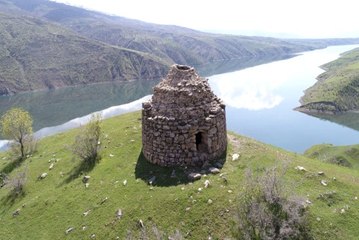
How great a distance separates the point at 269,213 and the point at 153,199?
658 centimetres

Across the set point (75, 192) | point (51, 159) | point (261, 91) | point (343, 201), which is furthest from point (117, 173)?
point (261, 91)

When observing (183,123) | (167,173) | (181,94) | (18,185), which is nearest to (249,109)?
(18,185)

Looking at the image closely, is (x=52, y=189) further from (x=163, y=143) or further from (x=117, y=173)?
(x=163, y=143)

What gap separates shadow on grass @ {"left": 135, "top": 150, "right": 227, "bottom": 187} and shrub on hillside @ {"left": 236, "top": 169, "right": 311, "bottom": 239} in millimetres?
4835

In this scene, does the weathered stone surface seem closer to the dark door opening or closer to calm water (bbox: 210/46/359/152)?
the dark door opening

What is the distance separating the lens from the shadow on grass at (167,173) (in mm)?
20188

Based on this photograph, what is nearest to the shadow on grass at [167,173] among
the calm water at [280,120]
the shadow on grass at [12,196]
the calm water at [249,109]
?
the shadow on grass at [12,196]

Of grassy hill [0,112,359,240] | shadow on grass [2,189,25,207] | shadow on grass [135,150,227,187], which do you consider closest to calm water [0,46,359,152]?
shadow on grass [2,189,25,207]

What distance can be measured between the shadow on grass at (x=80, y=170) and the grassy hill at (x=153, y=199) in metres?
0.11

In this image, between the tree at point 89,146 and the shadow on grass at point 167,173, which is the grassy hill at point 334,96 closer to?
the tree at point 89,146

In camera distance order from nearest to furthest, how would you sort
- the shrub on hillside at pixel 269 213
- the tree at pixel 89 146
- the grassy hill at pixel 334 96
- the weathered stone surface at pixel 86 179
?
the shrub on hillside at pixel 269 213 → the weathered stone surface at pixel 86 179 → the tree at pixel 89 146 → the grassy hill at pixel 334 96

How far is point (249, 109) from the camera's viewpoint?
396 ft

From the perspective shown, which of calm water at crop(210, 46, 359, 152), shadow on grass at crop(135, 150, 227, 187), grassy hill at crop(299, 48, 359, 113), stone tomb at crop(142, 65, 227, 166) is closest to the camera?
shadow on grass at crop(135, 150, 227, 187)

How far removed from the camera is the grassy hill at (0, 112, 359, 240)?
16906 millimetres
